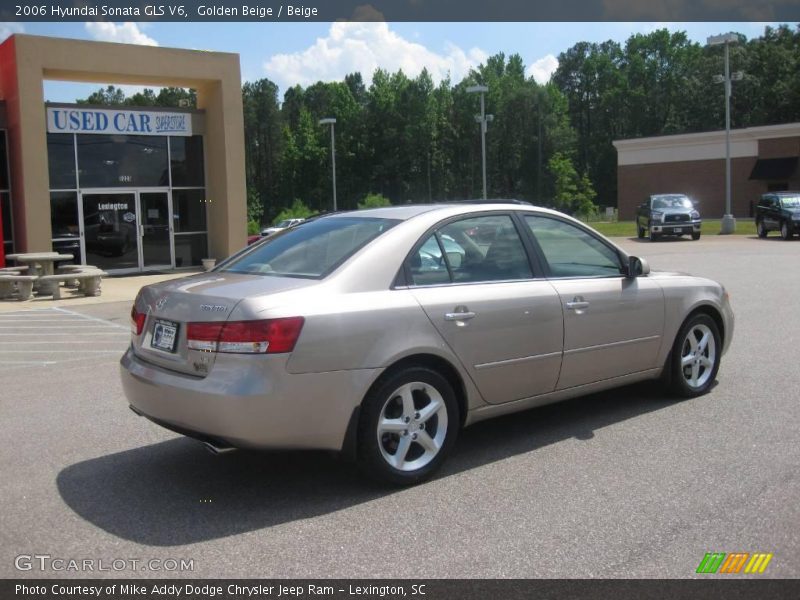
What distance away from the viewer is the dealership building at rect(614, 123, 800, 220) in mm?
52188

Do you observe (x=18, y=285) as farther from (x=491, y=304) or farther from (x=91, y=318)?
(x=491, y=304)

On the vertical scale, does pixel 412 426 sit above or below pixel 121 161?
below

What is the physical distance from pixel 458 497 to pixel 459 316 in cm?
106

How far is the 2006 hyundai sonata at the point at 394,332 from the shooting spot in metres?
4.24

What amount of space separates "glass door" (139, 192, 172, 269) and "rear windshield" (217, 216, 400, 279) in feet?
58.2

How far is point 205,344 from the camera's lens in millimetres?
4328

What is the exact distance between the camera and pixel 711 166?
5566 centimetres

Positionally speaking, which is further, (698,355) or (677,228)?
(677,228)

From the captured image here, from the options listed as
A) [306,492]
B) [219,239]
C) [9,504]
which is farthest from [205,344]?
[219,239]

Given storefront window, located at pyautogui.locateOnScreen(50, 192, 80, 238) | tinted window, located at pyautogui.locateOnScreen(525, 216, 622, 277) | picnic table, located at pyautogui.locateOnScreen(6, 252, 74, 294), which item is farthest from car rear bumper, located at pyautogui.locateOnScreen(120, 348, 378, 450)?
storefront window, located at pyautogui.locateOnScreen(50, 192, 80, 238)

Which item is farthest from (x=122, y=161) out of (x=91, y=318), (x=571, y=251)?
(x=571, y=251)
